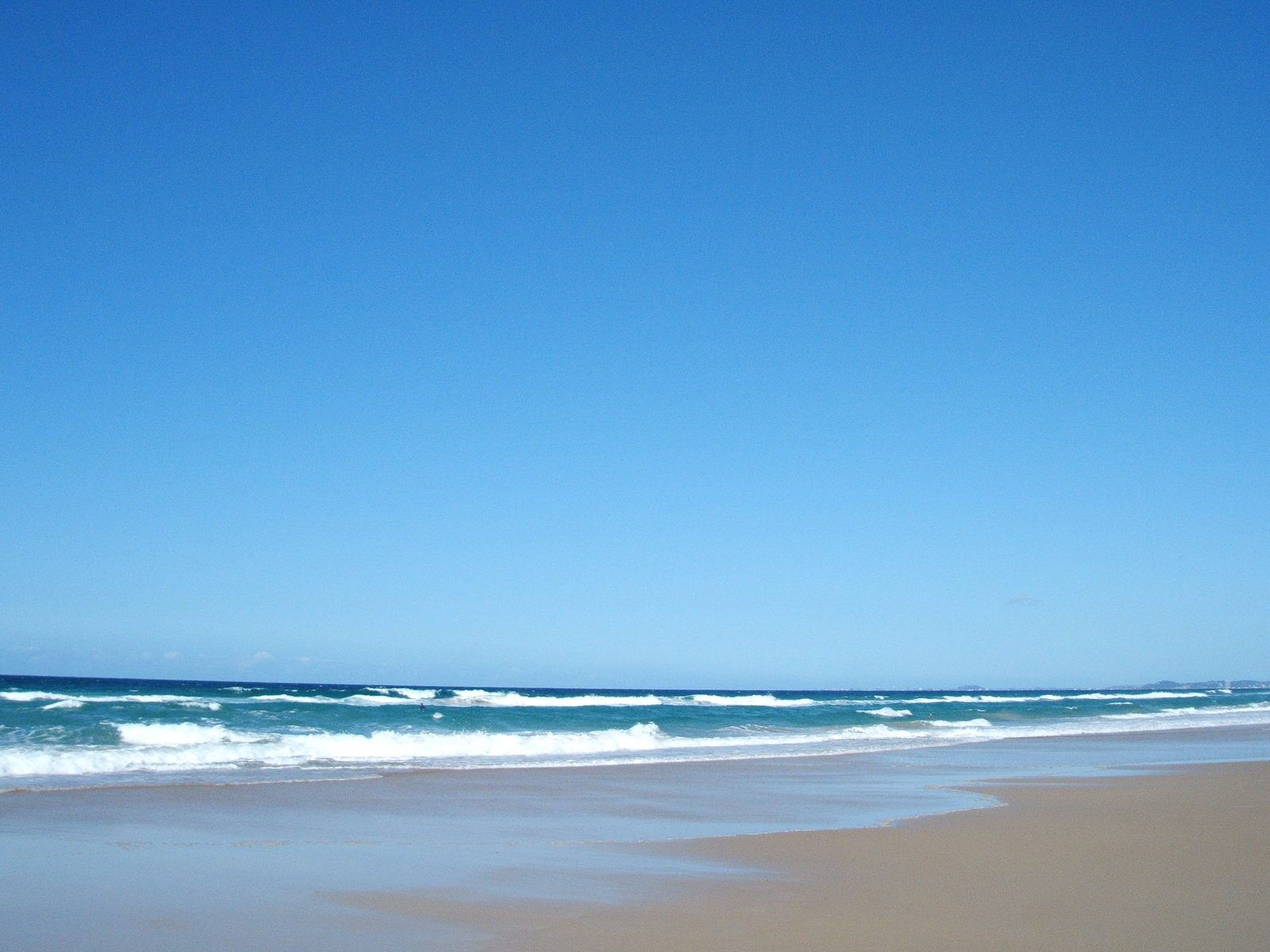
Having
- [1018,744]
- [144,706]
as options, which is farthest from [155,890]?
[144,706]

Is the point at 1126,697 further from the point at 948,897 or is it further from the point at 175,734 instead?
the point at 948,897

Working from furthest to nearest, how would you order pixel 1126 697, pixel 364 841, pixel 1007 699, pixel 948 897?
pixel 1126 697
pixel 1007 699
pixel 364 841
pixel 948 897

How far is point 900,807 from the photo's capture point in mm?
11266

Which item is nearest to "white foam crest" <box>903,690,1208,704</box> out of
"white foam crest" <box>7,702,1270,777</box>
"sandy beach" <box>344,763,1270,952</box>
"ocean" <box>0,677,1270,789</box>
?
"ocean" <box>0,677,1270,789</box>

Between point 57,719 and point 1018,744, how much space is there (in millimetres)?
22118

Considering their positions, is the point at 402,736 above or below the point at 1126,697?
above

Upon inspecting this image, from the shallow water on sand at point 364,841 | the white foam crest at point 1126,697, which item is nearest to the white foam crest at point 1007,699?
the white foam crest at point 1126,697

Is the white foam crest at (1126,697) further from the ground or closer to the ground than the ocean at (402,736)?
closer to the ground

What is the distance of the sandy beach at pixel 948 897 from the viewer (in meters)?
5.56

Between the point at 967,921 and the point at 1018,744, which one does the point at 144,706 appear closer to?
the point at 1018,744

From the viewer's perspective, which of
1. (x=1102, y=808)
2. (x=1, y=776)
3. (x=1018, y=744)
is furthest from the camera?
(x=1018, y=744)

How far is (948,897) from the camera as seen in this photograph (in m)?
6.59

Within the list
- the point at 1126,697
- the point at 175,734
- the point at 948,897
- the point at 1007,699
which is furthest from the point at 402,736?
the point at 1126,697

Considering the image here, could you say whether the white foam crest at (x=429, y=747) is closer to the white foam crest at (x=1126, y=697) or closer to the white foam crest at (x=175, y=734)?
the white foam crest at (x=175, y=734)
